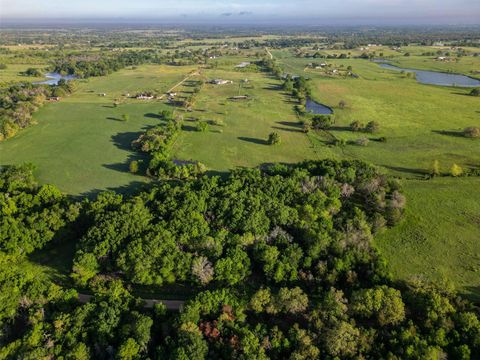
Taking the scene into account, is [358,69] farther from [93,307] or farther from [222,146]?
[93,307]

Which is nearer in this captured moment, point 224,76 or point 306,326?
point 306,326

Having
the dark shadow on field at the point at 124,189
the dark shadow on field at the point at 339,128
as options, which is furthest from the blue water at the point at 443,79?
the dark shadow on field at the point at 124,189

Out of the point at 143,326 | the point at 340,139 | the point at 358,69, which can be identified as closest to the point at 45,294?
the point at 143,326

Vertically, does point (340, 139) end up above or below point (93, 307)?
above

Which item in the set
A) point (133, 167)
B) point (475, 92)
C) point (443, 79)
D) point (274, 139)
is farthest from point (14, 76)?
point (443, 79)

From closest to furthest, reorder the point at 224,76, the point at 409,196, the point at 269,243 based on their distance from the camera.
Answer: the point at 269,243
the point at 409,196
the point at 224,76

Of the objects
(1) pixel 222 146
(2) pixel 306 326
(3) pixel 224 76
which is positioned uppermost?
(3) pixel 224 76
